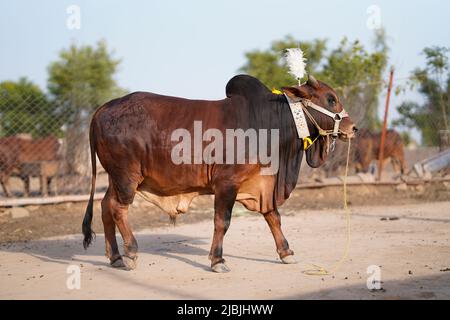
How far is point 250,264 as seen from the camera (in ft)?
24.9

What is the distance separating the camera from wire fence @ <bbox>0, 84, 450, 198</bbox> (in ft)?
45.3

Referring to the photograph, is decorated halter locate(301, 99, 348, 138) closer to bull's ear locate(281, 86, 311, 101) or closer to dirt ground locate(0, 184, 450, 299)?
bull's ear locate(281, 86, 311, 101)

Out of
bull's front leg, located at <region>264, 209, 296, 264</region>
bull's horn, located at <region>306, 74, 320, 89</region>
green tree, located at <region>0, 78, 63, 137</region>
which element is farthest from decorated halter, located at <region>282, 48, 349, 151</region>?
green tree, located at <region>0, 78, 63, 137</region>

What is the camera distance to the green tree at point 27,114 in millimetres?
13461

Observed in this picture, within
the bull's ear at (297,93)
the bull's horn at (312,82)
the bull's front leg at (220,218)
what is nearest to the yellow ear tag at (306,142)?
the bull's ear at (297,93)

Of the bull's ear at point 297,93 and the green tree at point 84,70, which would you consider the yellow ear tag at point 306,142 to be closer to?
the bull's ear at point 297,93

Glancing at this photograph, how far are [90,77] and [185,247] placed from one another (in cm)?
3069

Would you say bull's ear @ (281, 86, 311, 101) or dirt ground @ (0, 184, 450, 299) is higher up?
bull's ear @ (281, 86, 311, 101)

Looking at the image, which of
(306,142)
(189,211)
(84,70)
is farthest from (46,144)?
(84,70)

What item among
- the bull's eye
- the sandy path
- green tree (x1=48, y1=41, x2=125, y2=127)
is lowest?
the sandy path

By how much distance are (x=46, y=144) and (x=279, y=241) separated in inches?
350

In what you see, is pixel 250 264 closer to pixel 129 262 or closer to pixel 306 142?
pixel 129 262

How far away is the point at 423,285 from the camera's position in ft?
19.9

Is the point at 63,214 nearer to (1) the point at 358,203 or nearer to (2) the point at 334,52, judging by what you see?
(1) the point at 358,203
